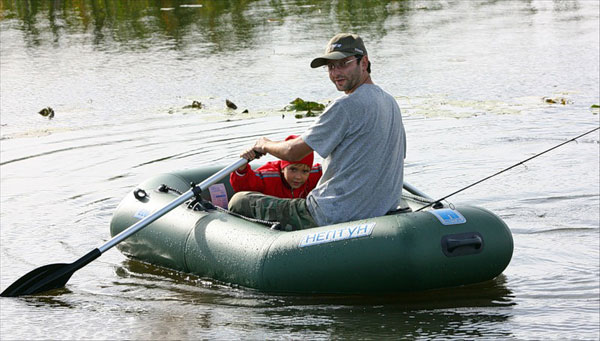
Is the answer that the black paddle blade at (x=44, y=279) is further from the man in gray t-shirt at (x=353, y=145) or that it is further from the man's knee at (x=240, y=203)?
the man in gray t-shirt at (x=353, y=145)

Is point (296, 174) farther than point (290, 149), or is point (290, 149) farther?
point (296, 174)

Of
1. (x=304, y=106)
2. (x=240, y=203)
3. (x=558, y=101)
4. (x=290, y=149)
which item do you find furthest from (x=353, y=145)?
(x=558, y=101)

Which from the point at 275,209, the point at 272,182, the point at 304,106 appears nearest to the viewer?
the point at 275,209

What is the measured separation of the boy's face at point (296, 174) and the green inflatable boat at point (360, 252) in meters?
0.36

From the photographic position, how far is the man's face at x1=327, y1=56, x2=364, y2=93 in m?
5.10

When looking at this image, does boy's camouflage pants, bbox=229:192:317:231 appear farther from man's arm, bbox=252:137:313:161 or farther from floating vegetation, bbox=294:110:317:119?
floating vegetation, bbox=294:110:317:119

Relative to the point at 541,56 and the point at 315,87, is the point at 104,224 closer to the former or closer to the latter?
the point at 315,87

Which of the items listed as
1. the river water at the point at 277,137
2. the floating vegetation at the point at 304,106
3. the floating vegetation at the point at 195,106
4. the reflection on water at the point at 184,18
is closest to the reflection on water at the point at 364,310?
the river water at the point at 277,137

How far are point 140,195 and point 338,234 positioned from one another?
1.75 m

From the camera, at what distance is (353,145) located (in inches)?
201

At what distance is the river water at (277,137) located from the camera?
5086mm

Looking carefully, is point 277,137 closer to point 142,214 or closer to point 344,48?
point 142,214

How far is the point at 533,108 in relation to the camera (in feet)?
33.2

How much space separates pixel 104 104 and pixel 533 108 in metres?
4.77
